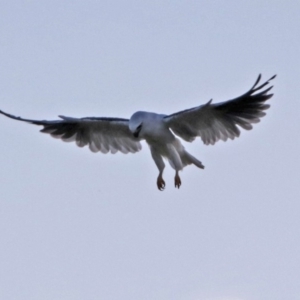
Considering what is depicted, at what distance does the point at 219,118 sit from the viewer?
2344 centimetres

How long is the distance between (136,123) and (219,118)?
4.99 feet

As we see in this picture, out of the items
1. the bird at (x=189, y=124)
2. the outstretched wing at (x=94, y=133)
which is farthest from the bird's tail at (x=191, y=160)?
the outstretched wing at (x=94, y=133)

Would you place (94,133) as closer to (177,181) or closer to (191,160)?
(191,160)

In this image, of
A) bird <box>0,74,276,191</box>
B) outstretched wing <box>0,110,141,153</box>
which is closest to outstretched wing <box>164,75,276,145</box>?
bird <box>0,74,276,191</box>

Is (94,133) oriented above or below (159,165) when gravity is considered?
above

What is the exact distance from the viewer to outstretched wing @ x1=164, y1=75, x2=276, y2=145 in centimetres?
2300

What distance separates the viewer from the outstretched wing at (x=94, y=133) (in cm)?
2475

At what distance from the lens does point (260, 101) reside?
75.9 feet

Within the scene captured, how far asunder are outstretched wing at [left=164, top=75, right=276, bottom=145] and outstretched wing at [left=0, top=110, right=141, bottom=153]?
63.0 inches

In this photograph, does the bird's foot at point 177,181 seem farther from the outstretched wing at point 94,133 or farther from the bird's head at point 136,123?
the outstretched wing at point 94,133

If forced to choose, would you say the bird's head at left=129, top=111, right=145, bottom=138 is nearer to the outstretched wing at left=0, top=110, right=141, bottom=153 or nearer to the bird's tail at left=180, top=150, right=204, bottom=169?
the bird's tail at left=180, top=150, right=204, bottom=169

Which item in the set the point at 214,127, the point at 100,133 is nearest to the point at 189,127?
the point at 214,127

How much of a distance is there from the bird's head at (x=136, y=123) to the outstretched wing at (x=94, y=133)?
1.63 m

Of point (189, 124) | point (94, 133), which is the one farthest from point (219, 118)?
point (94, 133)
